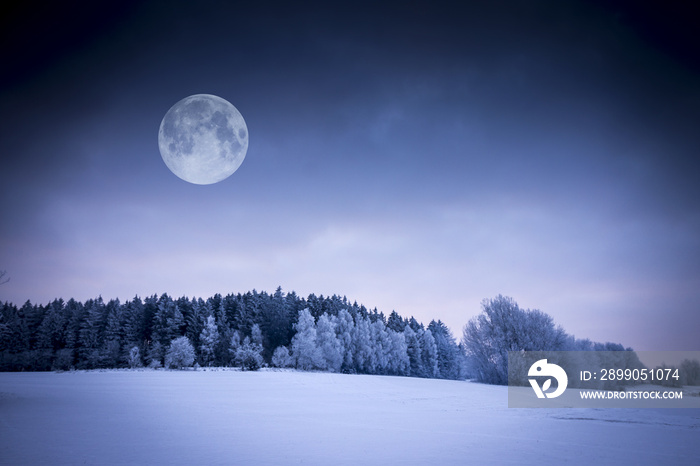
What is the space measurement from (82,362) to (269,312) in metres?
41.6

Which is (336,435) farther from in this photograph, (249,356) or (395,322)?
(395,322)

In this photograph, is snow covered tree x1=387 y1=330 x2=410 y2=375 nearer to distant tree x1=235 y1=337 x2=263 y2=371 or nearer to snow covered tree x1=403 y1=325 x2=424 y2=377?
snow covered tree x1=403 y1=325 x2=424 y2=377

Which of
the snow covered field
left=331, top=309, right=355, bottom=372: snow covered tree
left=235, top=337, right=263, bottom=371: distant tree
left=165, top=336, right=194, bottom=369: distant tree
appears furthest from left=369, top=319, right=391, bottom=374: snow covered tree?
the snow covered field

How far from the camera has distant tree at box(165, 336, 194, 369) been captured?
7688cm

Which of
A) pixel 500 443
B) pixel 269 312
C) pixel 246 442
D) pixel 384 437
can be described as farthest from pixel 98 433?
pixel 269 312

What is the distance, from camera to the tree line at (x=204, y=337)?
80000 millimetres

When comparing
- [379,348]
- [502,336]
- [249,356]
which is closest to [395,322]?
[379,348]

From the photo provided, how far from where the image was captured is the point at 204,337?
82438mm

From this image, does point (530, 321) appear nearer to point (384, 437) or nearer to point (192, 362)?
point (384, 437)

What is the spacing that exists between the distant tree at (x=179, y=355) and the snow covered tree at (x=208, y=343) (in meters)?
3.87

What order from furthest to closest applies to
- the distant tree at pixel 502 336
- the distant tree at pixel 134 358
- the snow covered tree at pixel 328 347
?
the distant tree at pixel 134 358 < the snow covered tree at pixel 328 347 < the distant tree at pixel 502 336

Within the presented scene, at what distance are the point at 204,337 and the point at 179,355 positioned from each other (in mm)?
6542

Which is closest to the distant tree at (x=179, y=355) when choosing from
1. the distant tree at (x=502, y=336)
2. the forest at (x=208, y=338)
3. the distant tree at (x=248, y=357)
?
the forest at (x=208, y=338)

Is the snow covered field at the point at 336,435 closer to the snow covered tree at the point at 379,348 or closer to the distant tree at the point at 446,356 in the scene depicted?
the snow covered tree at the point at 379,348
